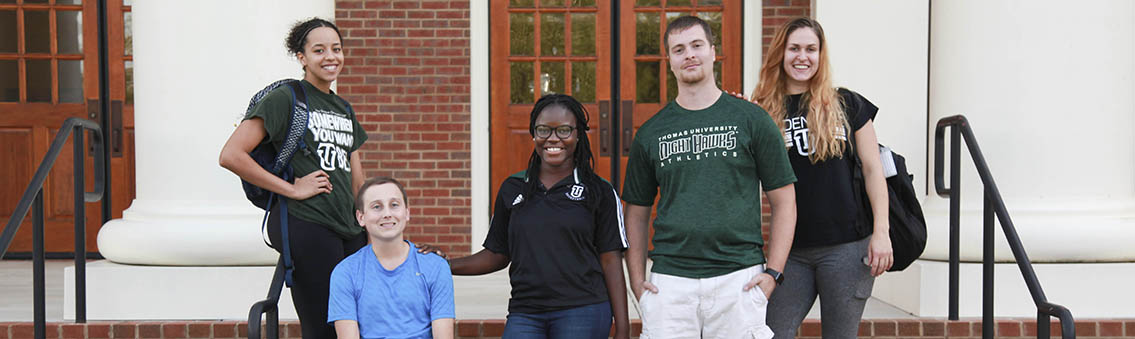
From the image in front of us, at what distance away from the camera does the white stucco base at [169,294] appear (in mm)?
A: 4062

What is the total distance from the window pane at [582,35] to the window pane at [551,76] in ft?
0.50

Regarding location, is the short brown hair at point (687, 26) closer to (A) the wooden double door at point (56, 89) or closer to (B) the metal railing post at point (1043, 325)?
(B) the metal railing post at point (1043, 325)

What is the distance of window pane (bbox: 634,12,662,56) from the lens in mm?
6090

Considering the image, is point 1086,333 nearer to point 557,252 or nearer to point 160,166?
point 557,252

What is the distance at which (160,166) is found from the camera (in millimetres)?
4137

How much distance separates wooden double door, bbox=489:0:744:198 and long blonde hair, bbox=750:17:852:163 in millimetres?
3420

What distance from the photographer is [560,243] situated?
2637 millimetres

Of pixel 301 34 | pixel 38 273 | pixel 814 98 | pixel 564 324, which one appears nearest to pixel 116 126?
pixel 38 273

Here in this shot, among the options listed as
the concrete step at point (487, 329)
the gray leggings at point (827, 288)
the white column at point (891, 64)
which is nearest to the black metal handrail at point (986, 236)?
the concrete step at point (487, 329)

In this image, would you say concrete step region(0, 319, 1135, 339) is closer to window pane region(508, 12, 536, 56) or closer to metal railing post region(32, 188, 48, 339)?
metal railing post region(32, 188, 48, 339)

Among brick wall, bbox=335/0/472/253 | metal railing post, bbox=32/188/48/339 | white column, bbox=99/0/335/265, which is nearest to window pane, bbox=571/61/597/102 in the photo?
brick wall, bbox=335/0/472/253

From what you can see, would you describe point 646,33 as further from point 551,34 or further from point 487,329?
point 487,329

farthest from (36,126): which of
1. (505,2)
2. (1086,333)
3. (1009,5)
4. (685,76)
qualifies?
(1086,333)

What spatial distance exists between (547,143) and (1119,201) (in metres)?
3.08
